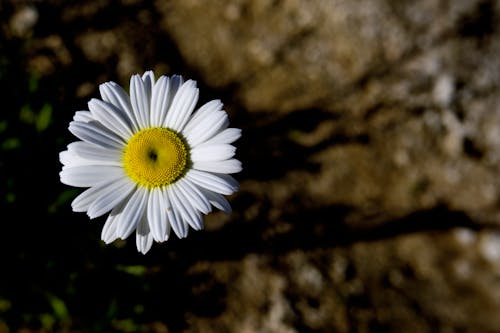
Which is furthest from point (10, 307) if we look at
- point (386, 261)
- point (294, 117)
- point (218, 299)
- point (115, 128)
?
point (386, 261)

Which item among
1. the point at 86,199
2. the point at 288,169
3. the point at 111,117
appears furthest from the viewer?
the point at 288,169

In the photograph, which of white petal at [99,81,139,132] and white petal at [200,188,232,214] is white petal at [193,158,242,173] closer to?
white petal at [200,188,232,214]

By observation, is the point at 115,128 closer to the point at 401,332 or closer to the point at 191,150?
the point at 191,150

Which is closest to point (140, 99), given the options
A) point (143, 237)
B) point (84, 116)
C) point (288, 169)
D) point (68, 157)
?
point (84, 116)

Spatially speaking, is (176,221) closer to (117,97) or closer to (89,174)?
(89,174)

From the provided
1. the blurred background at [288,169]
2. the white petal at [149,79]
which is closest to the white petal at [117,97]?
the white petal at [149,79]

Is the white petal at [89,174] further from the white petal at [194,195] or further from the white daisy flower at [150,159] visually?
the white petal at [194,195]
